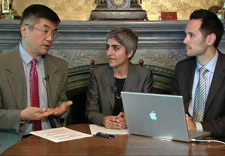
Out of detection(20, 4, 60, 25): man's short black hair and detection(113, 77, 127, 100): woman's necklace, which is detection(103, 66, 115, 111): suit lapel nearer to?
detection(113, 77, 127, 100): woman's necklace

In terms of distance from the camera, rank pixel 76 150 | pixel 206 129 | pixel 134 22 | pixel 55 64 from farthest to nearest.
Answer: pixel 134 22
pixel 55 64
pixel 206 129
pixel 76 150

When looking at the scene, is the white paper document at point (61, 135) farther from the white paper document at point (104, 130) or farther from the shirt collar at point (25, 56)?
the shirt collar at point (25, 56)

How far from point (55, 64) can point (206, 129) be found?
3.64ft

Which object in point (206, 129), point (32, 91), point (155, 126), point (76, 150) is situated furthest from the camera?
Answer: point (32, 91)

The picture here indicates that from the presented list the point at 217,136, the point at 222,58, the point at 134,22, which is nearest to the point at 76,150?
the point at 217,136

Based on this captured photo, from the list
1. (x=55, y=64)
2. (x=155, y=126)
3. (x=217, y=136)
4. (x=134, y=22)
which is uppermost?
(x=134, y=22)

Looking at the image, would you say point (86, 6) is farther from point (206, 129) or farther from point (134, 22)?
point (206, 129)

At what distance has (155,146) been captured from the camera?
1.77 metres

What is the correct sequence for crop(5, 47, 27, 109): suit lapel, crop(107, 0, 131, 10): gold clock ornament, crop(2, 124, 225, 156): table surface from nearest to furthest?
1. crop(2, 124, 225, 156): table surface
2. crop(5, 47, 27, 109): suit lapel
3. crop(107, 0, 131, 10): gold clock ornament

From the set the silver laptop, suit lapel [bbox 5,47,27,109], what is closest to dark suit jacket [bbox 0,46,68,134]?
suit lapel [bbox 5,47,27,109]

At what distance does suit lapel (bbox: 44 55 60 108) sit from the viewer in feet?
8.34

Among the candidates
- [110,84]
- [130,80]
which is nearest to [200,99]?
[130,80]

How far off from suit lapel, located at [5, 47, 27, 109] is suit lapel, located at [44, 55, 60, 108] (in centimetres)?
17

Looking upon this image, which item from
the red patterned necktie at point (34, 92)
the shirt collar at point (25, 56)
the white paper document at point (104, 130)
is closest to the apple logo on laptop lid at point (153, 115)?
the white paper document at point (104, 130)
